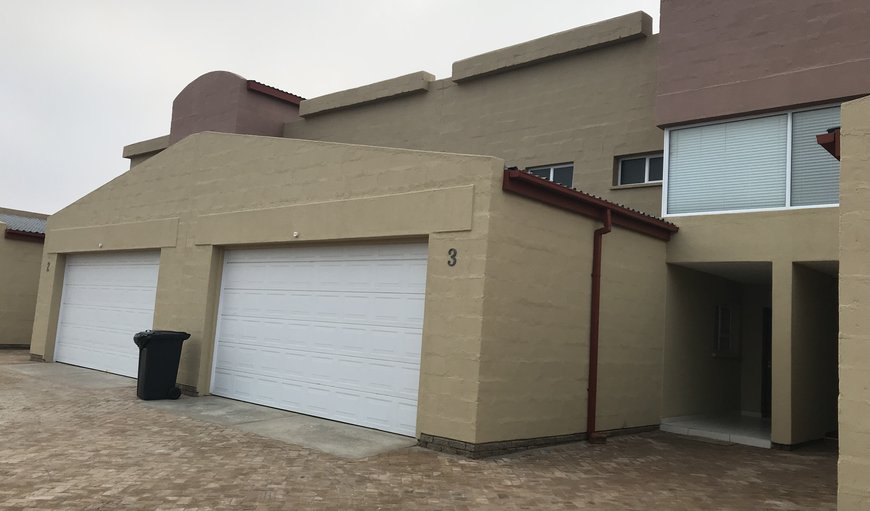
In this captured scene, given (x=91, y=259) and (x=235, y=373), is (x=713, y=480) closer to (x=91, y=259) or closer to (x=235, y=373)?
(x=235, y=373)

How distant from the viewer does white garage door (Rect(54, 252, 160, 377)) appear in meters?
14.0

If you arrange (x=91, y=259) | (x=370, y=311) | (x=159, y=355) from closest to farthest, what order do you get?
1. (x=370, y=311)
2. (x=159, y=355)
3. (x=91, y=259)

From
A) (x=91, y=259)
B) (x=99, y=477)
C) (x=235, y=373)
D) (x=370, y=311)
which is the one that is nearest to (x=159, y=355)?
(x=235, y=373)

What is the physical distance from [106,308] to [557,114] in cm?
1127

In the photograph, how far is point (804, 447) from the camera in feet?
33.7

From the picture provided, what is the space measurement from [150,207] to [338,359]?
22.0 ft

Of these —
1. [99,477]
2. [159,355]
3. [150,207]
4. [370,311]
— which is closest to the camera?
[99,477]

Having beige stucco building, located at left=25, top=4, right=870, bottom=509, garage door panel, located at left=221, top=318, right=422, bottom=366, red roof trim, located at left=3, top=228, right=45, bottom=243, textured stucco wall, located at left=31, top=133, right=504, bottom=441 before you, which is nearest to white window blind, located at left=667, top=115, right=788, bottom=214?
beige stucco building, located at left=25, top=4, right=870, bottom=509

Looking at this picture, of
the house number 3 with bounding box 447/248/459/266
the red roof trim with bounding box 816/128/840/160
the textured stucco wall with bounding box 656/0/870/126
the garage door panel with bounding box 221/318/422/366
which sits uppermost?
the textured stucco wall with bounding box 656/0/870/126

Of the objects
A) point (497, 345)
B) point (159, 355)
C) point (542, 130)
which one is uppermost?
point (542, 130)

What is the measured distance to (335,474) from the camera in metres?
6.75

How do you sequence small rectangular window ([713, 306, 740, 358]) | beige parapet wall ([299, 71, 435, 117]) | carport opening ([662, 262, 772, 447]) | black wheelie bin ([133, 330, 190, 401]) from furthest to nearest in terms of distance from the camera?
beige parapet wall ([299, 71, 435, 117]) < small rectangular window ([713, 306, 740, 358]) < carport opening ([662, 262, 772, 447]) < black wheelie bin ([133, 330, 190, 401])

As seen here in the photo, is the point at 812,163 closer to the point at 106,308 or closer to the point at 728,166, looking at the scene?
the point at 728,166

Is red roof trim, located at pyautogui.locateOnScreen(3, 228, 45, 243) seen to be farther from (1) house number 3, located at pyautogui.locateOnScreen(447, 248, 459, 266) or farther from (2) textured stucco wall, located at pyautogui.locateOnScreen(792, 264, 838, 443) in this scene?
(2) textured stucco wall, located at pyautogui.locateOnScreen(792, 264, 838, 443)
